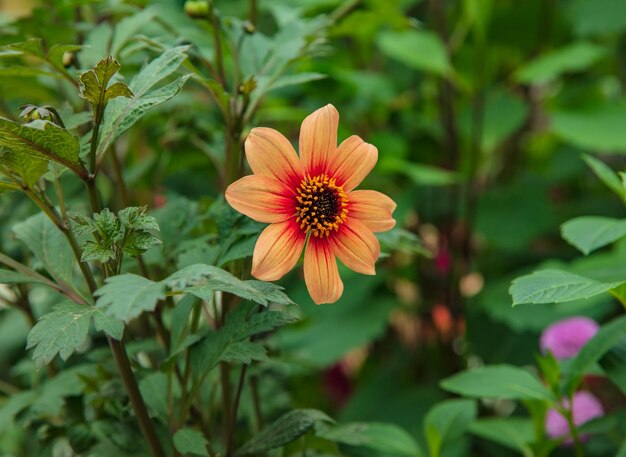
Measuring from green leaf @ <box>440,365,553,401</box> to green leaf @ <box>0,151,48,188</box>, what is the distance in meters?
0.34

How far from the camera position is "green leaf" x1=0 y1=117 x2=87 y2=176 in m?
0.41

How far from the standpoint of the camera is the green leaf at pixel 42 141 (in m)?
0.41

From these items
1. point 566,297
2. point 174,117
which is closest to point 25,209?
point 174,117

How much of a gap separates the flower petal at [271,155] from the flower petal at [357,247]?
0.05 meters

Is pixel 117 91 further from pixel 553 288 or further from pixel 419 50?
pixel 419 50

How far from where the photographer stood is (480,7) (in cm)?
104

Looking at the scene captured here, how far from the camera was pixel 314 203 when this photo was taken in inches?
18.6

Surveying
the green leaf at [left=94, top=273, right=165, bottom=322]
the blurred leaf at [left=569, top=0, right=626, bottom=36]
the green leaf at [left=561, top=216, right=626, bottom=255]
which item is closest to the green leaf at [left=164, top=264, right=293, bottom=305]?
the green leaf at [left=94, top=273, right=165, bottom=322]

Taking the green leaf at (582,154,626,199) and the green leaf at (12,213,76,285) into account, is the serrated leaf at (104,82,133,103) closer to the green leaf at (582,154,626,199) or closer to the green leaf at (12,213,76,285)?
the green leaf at (12,213,76,285)

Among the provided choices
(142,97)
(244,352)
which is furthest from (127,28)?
(244,352)

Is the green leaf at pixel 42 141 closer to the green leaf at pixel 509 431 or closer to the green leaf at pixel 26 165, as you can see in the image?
the green leaf at pixel 26 165

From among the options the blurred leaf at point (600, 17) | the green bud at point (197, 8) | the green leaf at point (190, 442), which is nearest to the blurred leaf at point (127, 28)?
the green bud at point (197, 8)

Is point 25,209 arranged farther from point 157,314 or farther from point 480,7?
point 480,7

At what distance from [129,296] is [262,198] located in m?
0.11
